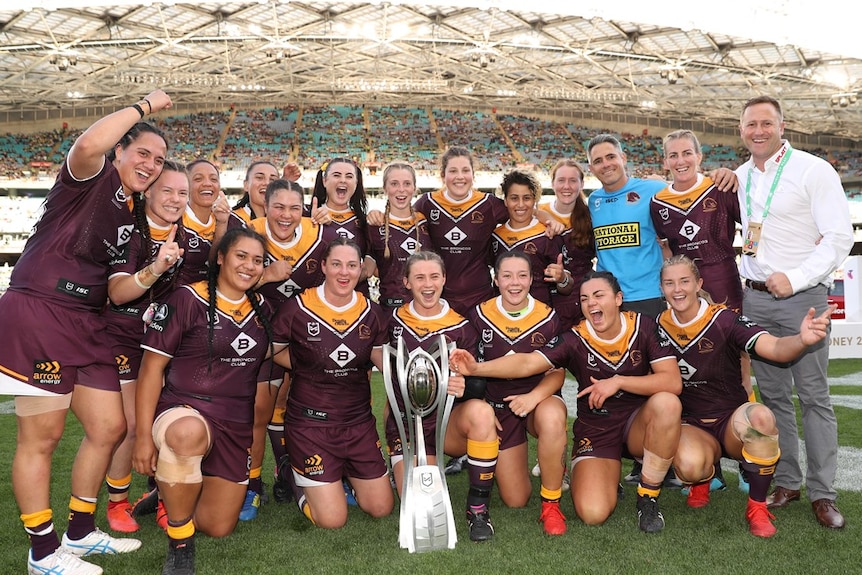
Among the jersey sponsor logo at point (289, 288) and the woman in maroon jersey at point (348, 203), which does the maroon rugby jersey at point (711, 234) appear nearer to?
the woman in maroon jersey at point (348, 203)

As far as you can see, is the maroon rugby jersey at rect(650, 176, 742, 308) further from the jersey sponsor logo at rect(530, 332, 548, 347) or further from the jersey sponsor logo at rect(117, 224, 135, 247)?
the jersey sponsor logo at rect(117, 224, 135, 247)

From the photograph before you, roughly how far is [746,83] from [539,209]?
25.6m

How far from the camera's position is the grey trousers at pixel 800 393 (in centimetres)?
347

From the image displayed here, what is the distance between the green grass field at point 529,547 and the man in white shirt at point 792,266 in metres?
0.25

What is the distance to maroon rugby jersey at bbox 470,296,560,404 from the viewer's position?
3.81 meters

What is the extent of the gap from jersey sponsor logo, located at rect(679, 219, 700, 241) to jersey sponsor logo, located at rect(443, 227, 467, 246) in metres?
1.31

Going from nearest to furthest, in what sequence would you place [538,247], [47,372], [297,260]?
[47,372], [297,260], [538,247]

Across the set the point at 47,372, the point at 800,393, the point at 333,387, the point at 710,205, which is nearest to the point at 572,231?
the point at 710,205

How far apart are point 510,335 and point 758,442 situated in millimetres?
1279

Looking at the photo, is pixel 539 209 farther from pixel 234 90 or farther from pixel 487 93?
pixel 234 90

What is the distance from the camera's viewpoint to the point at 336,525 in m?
3.53

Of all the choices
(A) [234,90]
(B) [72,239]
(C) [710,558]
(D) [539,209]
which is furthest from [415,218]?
(A) [234,90]

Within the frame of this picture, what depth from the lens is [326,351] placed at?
366 centimetres

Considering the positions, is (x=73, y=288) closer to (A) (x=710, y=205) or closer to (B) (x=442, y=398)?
(B) (x=442, y=398)
